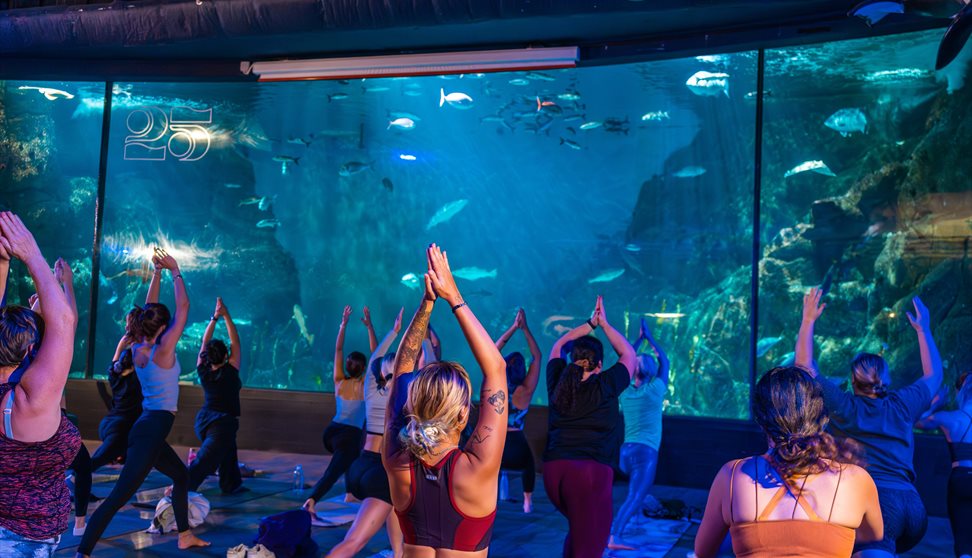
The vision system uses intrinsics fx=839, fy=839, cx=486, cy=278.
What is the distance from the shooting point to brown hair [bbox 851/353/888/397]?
385 centimetres

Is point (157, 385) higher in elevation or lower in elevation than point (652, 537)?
higher

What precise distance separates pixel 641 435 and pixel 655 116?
1483cm

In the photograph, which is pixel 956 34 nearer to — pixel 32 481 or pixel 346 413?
pixel 32 481

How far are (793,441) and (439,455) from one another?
1011 mm

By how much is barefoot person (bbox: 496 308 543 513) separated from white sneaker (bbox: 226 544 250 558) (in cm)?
219

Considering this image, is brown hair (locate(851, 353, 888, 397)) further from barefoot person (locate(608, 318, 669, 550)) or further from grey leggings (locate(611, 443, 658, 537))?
grey leggings (locate(611, 443, 658, 537))

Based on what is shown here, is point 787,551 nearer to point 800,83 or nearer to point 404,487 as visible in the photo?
point 404,487

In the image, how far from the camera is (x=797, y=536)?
227cm

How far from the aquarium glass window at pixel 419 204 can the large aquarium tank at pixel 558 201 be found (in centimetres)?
7

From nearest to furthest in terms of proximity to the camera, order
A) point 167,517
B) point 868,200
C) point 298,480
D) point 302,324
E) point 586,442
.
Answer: point 586,442
point 167,517
point 298,480
point 868,200
point 302,324

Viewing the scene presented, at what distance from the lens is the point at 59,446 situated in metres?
2.95

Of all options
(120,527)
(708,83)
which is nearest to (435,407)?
(120,527)

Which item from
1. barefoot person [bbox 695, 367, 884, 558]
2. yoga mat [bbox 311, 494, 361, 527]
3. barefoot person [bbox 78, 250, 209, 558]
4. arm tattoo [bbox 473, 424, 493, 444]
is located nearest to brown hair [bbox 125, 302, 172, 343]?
barefoot person [bbox 78, 250, 209, 558]

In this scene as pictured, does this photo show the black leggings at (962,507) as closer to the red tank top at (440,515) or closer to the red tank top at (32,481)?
the red tank top at (440,515)
